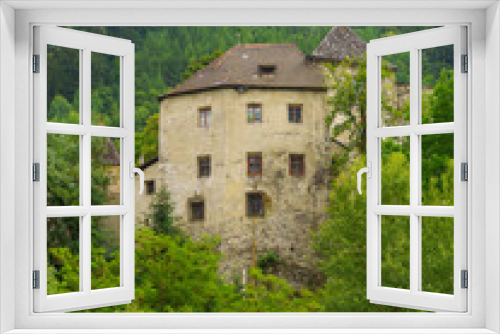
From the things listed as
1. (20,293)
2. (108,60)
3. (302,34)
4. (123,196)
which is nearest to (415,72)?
(123,196)

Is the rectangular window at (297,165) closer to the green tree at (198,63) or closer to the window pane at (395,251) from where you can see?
the green tree at (198,63)

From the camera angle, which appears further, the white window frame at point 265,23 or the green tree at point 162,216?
the green tree at point 162,216

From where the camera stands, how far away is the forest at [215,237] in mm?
10273

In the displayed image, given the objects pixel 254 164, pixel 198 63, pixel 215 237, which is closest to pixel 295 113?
pixel 254 164

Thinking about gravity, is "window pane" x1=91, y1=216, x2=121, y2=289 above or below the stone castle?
below

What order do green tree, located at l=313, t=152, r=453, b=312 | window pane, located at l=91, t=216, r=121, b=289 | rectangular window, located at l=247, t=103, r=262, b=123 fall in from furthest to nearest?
rectangular window, located at l=247, t=103, r=262, b=123 < window pane, located at l=91, t=216, r=121, b=289 < green tree, located at l=313, t=152, r=453, b=312

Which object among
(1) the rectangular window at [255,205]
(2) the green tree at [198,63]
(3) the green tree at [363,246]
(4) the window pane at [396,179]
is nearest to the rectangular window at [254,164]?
(1) the rectangular window at [255,205]

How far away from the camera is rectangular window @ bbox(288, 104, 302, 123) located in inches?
648

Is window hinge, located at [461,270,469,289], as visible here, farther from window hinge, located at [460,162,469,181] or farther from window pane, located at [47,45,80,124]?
window pane, located at [47,45,80,124]

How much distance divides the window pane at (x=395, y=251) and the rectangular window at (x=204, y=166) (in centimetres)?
756

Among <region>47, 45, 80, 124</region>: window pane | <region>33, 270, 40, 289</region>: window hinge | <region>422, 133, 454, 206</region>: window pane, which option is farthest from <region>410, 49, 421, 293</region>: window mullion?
<region>47, 45, 80, 124</region>: window pane

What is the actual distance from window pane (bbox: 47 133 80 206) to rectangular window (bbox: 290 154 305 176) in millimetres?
7619

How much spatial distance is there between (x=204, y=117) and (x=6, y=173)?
594 inches

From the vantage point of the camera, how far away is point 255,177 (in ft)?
54.2
